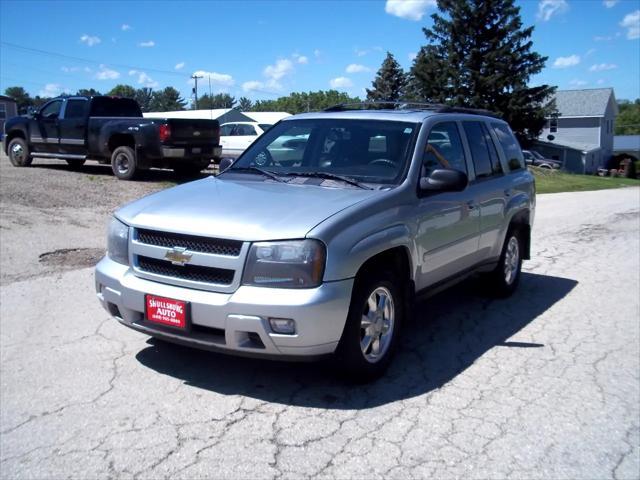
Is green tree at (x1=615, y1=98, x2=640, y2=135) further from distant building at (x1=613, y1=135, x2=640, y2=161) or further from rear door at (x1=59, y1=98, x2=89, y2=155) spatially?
rear door at (x1=59, y1=98, x2=89, y2=155)

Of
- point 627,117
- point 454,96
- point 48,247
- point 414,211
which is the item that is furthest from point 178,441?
point 627,117

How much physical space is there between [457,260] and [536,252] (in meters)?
5.09

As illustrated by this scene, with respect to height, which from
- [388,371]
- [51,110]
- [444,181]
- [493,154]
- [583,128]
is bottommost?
[388,371]

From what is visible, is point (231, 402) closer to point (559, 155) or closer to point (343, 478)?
point (343, 478)

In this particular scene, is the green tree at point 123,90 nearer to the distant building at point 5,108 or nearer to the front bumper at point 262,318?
the distant building at point 5,108

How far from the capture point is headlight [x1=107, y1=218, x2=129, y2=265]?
4543 mm

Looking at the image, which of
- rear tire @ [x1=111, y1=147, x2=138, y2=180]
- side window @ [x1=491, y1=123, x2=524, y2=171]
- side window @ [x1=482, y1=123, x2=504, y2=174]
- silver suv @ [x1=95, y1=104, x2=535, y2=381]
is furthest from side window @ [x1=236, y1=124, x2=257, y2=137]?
silver suv @ [x1=95, y1=104, x2=535, y2=381]

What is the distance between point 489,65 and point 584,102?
1039 inches

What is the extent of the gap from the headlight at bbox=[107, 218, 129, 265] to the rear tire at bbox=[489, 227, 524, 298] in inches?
159

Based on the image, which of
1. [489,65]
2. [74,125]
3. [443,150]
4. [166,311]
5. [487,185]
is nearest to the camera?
[166,311]

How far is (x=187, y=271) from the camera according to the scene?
4.20 m

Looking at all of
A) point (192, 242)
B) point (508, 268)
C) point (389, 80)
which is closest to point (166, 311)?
point (192, 242)

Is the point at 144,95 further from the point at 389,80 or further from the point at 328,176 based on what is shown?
the point at 328,176

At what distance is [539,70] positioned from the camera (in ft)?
138
